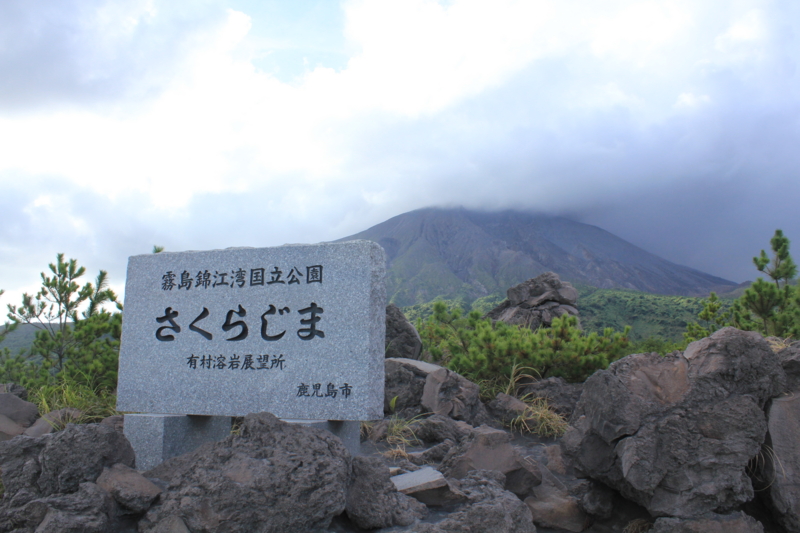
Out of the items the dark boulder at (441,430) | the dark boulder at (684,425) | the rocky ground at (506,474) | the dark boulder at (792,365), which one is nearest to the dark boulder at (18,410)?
the rocky ground at (506,474)

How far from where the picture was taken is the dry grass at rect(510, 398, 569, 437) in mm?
6062

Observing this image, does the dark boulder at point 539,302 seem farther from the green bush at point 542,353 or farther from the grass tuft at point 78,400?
the grass tuft at point 78,400

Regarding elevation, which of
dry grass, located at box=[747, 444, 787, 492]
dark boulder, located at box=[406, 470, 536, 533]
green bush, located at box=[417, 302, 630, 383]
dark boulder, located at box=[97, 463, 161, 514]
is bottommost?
dark boulder, located at box=[406, 470, 536, 533]

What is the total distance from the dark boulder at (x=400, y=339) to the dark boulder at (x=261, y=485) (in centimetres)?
486

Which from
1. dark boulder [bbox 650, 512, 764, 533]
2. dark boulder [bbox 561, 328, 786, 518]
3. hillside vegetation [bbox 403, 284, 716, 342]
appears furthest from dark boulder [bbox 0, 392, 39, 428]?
hillside vegetation [bbox 403, 284, 716, 342]

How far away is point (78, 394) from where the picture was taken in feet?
22.7

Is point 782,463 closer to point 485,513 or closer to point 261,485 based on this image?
point 485,513

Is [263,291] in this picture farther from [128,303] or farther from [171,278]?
[128,303]

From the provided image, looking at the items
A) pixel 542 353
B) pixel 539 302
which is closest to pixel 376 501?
pixel 542 353

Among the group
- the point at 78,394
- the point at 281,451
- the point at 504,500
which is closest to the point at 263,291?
the point at 281,451

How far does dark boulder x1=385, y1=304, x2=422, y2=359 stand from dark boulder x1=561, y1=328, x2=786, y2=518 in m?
4.40

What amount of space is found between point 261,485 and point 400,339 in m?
5.40

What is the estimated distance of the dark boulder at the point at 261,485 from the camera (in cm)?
306

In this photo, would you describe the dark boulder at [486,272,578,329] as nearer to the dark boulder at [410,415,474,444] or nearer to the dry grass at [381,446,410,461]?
the dark boulder at [410,415,474,444]
